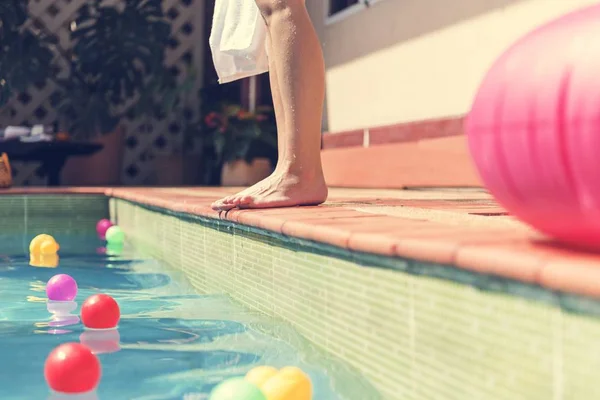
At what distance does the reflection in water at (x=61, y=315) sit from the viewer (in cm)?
153

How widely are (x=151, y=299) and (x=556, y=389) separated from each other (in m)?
1.29

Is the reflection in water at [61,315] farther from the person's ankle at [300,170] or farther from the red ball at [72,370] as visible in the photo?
the person's ankle at [300,170]

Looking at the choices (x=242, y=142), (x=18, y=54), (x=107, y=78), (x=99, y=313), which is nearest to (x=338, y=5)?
(x=242, y=142)

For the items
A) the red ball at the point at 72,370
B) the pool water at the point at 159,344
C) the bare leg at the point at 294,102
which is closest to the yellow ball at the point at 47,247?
the pool water at the point at 159,344

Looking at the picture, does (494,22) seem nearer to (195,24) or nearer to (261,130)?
(261,130)

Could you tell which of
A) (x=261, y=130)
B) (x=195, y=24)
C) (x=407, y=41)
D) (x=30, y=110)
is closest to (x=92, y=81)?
(x=30, y=110)

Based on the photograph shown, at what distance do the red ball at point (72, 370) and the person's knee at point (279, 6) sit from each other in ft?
2.80

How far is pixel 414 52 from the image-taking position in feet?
12.6

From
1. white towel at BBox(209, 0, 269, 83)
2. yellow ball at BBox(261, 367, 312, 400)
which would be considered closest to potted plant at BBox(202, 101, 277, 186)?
white towel at BBox(209, 0, 269, 83)

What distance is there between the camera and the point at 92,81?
593cm

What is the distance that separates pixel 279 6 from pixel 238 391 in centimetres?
96

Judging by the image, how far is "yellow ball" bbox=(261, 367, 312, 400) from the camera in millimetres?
968

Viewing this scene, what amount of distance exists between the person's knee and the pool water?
0.62m

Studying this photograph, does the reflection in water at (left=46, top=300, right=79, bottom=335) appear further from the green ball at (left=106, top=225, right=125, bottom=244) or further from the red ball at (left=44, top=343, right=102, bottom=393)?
the green ball at (left=106, top=225, right=125, bottom=244)
